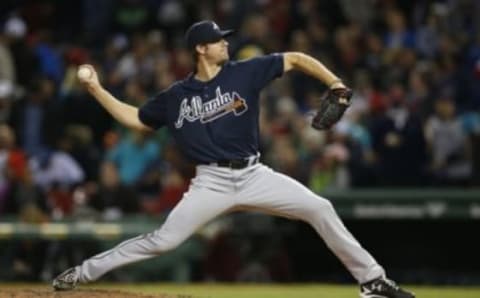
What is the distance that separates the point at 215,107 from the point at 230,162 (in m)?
0.37

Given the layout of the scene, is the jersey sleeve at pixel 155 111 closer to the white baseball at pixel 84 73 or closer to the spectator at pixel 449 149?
the white baseball at pixel 84 73

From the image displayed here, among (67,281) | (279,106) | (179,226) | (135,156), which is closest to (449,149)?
(279,106)

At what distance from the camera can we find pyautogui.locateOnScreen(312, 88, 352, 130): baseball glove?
28.1 ft

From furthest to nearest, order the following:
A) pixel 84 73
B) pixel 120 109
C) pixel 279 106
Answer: pixel 279 106 < pixel 120 109 < pixel 84 73

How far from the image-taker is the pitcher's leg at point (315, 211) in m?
8.45

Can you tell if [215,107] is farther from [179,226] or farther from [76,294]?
[76,294]

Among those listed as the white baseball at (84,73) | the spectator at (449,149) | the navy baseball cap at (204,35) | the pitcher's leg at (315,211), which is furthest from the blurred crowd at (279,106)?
the pitcher's leg at (315,211)

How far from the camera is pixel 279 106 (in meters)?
14.7

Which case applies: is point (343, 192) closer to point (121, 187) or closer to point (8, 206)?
point (121, 187)

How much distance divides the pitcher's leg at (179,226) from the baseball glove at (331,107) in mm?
798

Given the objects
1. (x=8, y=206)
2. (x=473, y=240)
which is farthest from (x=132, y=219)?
(x=473, y=240)

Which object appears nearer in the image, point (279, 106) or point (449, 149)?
point (449, 149)

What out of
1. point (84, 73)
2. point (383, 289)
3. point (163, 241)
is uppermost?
point (84, 73)

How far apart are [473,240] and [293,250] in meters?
1.85
